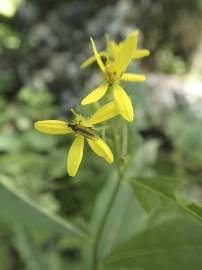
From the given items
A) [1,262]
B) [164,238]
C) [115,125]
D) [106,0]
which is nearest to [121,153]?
[115,125]

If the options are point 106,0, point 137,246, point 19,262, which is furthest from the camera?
point 106,0

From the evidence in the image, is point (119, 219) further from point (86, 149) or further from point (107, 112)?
point (107, 112)

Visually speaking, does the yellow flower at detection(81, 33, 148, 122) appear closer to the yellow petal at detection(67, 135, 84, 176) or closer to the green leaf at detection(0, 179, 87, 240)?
the yellow petal at detection(67, 135, 84, 176)

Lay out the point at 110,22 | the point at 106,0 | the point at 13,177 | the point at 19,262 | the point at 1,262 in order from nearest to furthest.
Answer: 1. the point at 1,262
2. the point at 19,262
3. the point at 13,177
4. the point at 110,22
5. the point at 106,0

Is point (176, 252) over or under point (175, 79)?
under

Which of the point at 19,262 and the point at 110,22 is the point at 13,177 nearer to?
the point at 19,262

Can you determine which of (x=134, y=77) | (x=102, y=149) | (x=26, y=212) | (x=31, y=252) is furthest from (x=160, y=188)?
(x=31, y=252)

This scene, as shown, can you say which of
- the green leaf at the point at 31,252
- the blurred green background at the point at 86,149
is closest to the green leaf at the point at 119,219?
the blurred green background at the point at 86,149
